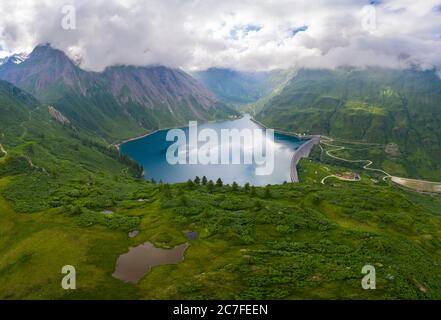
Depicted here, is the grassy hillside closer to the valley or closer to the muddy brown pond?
the valley

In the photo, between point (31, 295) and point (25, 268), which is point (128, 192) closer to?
point (25, 268)

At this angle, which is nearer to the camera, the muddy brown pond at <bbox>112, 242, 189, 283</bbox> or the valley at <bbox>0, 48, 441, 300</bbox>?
the valley at <bbox>0, 48, 441, 300</bbox>

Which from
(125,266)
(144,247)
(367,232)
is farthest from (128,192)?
(367,232)

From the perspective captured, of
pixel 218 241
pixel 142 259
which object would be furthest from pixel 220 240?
pixel 142 259

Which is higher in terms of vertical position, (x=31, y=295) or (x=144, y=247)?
(x=144, y=247)

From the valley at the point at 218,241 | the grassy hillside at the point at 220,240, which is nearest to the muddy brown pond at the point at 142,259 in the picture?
the valley at the point at 218,241

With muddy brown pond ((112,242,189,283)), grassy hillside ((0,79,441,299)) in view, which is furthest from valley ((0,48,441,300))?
muddy brown pond ((112,242,189,283))

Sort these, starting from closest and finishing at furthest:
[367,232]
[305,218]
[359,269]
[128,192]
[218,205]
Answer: [359,269] → [367,232] → [305,218] → [218,205] → [128,192]

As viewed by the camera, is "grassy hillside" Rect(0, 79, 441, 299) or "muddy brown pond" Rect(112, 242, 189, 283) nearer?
"grassy hillside" Rect(0, 79, 441, 299)
